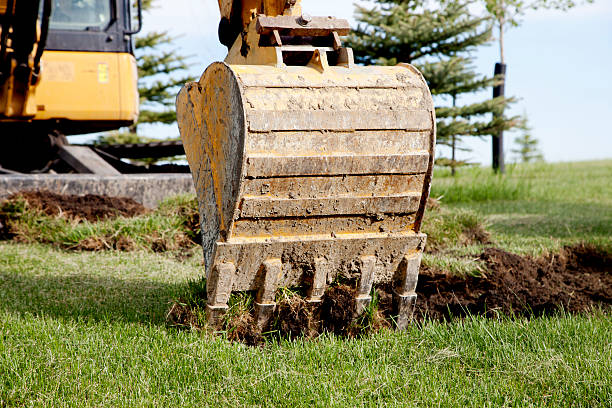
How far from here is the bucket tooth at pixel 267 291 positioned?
306cm

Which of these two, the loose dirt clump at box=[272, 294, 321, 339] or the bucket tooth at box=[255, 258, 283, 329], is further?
the loose dirt clump at box=[272, 294, 321, 339]

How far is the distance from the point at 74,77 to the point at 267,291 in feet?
19.3

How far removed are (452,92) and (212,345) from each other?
11787mm

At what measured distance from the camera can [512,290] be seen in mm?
4164

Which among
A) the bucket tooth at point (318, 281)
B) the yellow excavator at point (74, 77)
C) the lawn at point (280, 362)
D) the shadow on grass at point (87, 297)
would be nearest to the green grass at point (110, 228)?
the shadow on grass at point (87, 297)

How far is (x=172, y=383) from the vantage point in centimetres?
276

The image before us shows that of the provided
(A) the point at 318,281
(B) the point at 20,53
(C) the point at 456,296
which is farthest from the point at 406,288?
(B) the point at 20,53

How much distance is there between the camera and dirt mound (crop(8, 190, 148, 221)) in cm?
679

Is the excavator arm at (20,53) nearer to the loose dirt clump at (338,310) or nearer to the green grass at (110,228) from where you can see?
the green grass at (110,228)

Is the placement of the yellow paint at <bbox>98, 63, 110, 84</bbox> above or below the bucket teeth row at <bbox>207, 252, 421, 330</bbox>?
above

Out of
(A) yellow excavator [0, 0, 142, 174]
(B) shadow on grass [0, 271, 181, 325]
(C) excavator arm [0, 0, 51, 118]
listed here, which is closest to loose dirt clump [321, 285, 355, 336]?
(B) shadow on grass [0, 271, 181, 325]

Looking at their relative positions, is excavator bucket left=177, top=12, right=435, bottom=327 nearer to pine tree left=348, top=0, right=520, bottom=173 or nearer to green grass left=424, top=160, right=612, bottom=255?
green grass left=424, top=160, right=612, bottom=255

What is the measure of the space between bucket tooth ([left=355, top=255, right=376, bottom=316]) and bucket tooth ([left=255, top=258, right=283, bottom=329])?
39cm

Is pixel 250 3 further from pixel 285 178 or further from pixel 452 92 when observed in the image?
pixel 452 92
